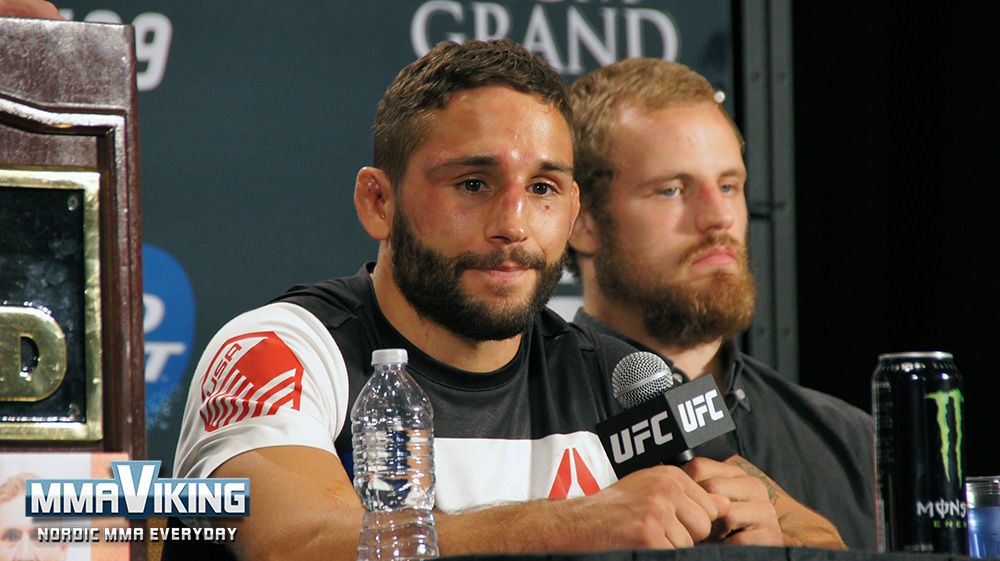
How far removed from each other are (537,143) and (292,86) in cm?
91

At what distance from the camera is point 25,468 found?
3.26 ft

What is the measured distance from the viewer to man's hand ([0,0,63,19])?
1269 millimetres

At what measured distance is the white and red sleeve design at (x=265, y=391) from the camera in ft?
4.70

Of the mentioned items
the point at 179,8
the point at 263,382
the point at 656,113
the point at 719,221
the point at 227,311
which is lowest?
the point at 263,382

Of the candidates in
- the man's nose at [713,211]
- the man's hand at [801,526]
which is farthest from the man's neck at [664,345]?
the man's hand at [801,526]

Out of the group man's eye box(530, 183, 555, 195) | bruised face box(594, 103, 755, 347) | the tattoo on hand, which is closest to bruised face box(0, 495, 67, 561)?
man's eye box(530, 183, 555, 195)

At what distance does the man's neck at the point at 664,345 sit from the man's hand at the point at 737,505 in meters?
1.16

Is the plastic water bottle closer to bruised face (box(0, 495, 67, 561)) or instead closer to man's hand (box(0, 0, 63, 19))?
bruised face (box(0, 495, 67, 561))

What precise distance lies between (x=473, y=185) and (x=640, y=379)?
45 centimetres

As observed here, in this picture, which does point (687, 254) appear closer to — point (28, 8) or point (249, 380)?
point (249, 380)

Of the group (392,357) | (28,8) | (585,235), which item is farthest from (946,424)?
(585,235)

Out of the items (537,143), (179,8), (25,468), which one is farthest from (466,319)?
(179,8)

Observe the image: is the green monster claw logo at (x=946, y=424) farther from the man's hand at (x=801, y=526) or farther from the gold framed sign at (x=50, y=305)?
the gold framed sign at (x=50, y=305)

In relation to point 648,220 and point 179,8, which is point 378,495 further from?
point 179,8
